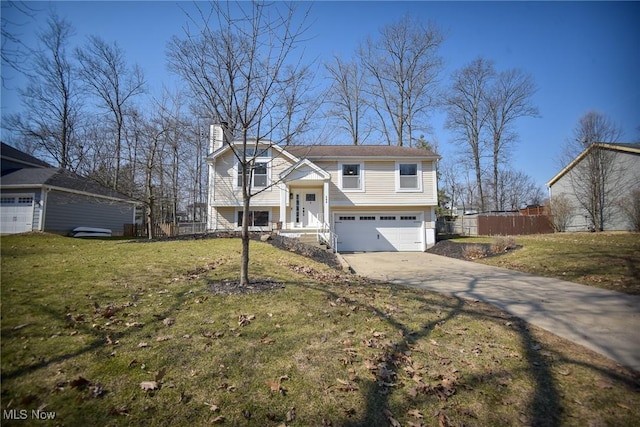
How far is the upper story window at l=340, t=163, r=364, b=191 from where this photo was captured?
17078 mm

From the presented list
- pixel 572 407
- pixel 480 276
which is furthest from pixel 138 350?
pixel 480 276

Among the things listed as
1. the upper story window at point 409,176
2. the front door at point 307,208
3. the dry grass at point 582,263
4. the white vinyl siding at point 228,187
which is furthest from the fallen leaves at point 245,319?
the upper story window at point 409,176

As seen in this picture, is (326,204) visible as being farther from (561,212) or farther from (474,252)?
(561,212)

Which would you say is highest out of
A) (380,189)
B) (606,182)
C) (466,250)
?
(606,182)

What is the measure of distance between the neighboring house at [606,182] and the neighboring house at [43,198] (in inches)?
1332

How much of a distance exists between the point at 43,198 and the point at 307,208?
540 inches

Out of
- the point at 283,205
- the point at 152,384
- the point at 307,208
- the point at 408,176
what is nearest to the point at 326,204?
the point at 307,208

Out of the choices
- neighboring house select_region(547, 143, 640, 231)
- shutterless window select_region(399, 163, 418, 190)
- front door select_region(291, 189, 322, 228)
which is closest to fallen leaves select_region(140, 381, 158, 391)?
front door select_region(291, 189, 322, 228)

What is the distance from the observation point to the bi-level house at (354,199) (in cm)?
1672

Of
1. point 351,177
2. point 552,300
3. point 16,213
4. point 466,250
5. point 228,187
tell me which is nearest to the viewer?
point 552,300

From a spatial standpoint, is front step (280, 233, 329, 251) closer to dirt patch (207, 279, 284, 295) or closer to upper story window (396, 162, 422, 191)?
upper story window (396, 162, 422, 191)

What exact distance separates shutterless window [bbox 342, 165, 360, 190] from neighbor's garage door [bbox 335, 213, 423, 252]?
1.78 metres

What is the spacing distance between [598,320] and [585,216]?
2464 centimetres

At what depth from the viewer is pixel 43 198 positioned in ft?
47.3
